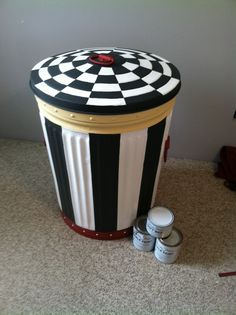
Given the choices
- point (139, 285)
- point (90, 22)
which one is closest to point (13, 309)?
point (139, 285)

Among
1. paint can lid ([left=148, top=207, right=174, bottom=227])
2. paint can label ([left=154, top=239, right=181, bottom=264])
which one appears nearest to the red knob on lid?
paint can lid ([left=148, top=207, right=174, bottom=227])

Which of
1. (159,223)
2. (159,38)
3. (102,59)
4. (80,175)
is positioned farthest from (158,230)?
(159,38)

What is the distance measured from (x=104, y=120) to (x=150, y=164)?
0.28 meters

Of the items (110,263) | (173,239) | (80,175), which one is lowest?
(110,263)

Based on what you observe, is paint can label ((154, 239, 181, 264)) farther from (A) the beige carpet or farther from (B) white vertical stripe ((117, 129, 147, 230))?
(B) white vertical stripe ((117, 129, 147, 230))

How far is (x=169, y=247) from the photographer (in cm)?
97

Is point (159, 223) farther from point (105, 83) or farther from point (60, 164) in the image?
point (105, 83)

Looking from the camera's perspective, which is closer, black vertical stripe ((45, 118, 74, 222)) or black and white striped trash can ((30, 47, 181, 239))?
black and white striped trash can ((30, 47, 181, 239))

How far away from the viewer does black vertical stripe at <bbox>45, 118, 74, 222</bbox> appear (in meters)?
0.84

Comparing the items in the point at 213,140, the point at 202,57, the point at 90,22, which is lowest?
the point at 213,140

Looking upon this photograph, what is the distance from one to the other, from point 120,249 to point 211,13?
1032 millimetres

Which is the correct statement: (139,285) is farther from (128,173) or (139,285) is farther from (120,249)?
(128,173)

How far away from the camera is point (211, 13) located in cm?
109

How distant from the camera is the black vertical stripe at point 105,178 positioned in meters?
0.79
